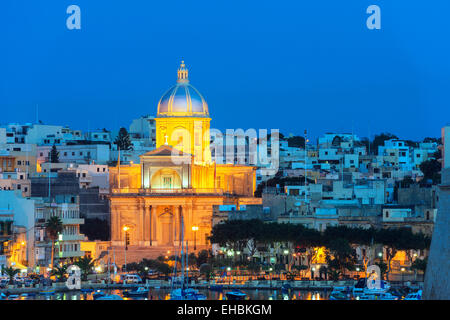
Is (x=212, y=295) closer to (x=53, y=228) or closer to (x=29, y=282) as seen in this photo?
(x=29, y=282)

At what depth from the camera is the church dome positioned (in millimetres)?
93625

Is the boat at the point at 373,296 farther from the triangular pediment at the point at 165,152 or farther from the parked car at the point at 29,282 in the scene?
the triangular pediment at the point at 165,152

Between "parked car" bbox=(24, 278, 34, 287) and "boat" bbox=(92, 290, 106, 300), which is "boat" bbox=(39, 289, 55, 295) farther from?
"boat" bbox=(92, 290, 106, 300)

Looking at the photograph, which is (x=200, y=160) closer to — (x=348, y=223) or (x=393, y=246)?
(x=348, y=223)

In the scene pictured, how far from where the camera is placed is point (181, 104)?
307ft

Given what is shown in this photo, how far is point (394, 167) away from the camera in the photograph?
115062 millimetres

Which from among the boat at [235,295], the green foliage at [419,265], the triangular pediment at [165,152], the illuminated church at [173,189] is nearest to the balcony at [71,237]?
the illuminated church at [173,189]

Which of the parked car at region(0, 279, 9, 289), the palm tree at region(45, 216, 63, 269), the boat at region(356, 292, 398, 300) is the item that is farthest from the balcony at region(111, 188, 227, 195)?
the boat at region(356, 292, 398, 300)

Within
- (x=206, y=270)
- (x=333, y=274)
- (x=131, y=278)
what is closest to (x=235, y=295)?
(x=333, y=274)

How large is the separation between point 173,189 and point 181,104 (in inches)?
277

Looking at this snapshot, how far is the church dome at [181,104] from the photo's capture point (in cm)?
9362

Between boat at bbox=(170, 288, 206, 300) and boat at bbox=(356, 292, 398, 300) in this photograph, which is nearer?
boat at bbox=(356, 292, 398, 300)

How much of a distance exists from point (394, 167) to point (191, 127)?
86.1ft

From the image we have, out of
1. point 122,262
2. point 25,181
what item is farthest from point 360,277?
point 25,181
